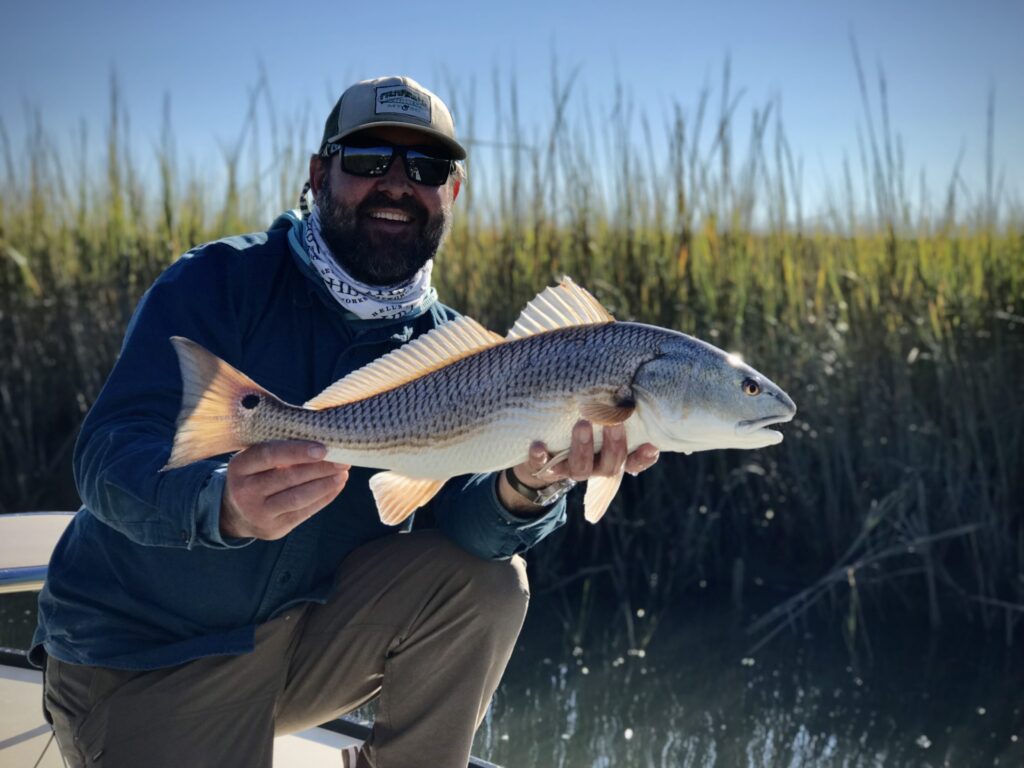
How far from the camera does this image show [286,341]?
2.70 meters

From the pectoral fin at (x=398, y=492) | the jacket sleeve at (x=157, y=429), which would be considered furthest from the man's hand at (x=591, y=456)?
the jacket sleeve at (x=157, y=429)

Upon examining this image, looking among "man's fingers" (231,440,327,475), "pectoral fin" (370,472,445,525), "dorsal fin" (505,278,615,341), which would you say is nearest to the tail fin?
"man's fingers" (231,440,327,475)

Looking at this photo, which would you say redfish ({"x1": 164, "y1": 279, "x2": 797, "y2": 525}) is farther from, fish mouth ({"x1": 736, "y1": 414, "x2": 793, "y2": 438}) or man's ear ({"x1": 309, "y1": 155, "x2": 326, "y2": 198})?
man's ear ({"x1": 309, "y1": 155, "x2": 326, "y2": 198})

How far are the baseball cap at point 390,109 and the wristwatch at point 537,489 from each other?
0.91 metres

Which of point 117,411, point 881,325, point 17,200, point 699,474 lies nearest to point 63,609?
point 117,411

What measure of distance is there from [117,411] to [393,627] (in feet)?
2.74

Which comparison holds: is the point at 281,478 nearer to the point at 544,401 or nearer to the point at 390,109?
the point at 544,401

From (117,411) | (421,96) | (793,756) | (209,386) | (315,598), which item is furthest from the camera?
(793,756)

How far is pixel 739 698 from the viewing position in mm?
4449

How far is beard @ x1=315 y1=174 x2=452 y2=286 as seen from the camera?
2.87m

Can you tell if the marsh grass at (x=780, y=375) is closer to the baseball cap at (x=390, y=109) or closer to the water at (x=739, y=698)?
the water at (x=739, y=698)

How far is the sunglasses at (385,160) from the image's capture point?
9.55ft

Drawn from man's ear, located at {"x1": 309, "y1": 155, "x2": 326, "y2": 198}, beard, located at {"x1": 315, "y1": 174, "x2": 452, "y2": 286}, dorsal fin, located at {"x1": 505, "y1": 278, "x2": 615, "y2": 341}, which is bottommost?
dorsal fin, located at {"x1": 505, "y1": 278, "x2": 615, "y2": 341}

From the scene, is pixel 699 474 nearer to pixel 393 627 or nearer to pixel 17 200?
pixel 393 627
